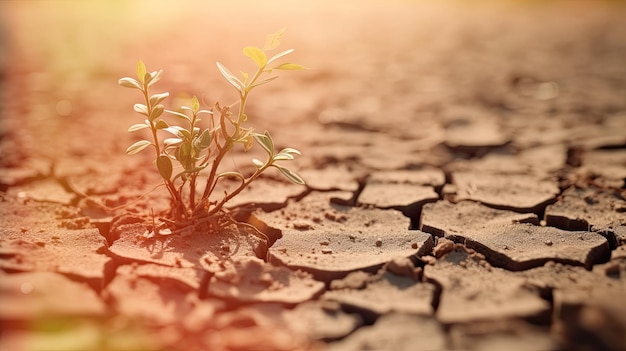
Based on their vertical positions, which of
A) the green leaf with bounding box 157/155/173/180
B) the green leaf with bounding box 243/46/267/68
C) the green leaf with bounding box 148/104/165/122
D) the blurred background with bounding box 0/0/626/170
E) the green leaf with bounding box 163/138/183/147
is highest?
the green leaf with bounding box 243/46/267/68

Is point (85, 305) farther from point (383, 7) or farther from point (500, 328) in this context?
point (383, 7)

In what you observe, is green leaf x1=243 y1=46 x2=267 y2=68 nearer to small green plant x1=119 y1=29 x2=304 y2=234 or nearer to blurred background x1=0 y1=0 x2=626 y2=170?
small green plant x1=119 y1=29 x2=304 y2=234

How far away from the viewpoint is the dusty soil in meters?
1.54

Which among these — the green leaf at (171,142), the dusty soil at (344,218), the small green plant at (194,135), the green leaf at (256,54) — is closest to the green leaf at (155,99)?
the small green plant at (194,135)

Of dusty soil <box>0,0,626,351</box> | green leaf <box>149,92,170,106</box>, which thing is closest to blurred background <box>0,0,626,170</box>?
dusty soil <box>0,0,626,351</box>

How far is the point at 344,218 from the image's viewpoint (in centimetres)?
234

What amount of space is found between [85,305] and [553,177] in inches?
77.5

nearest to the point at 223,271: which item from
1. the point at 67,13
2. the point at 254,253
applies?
the point at 254,253

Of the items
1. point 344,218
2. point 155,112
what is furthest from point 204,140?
point 344,218

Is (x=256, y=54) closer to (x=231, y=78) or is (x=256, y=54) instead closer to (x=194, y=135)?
(x=231, y=78)

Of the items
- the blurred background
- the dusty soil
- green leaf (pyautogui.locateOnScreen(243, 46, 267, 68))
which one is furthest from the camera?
the blurred background

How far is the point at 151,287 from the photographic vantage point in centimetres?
174

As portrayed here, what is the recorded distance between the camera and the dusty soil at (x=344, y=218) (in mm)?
1542

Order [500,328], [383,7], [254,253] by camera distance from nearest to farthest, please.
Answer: [500,328]
[254,253]
[383,7]
